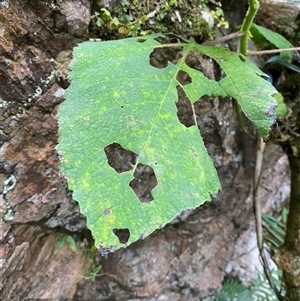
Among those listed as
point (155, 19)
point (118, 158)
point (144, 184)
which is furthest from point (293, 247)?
point (155, 19)

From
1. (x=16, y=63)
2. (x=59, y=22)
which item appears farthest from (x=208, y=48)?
(x=16, y=63)

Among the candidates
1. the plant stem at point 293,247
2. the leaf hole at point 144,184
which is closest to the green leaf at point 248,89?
the leaf hole at point 144,184

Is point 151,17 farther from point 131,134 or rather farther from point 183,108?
point 131,134

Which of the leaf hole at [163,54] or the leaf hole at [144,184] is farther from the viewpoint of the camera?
the leaf hole at [144,184]

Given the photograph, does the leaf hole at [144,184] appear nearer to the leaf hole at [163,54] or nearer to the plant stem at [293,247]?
the leaf hole at [163,54]

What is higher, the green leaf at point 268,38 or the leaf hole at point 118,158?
the green leaf at point 268,38

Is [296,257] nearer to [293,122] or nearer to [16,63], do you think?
[293,122]
